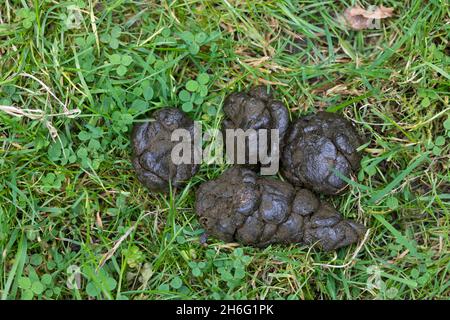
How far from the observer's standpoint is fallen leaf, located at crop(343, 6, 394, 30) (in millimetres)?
5074

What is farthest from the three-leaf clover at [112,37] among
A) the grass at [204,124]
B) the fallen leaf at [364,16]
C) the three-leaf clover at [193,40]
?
the fallen leaf at [364,16]

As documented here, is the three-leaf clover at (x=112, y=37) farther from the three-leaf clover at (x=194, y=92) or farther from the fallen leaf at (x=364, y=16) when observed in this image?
the fallen leaf at (x=364, y=16)

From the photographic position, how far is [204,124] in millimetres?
4988

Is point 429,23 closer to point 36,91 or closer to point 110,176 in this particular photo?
point 110,176

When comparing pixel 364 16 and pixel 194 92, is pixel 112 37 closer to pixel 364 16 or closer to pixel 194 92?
pixel 194 92

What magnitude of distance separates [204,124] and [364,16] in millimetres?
1625

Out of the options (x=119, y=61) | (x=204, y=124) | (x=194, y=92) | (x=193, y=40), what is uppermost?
(x=193, y=40)

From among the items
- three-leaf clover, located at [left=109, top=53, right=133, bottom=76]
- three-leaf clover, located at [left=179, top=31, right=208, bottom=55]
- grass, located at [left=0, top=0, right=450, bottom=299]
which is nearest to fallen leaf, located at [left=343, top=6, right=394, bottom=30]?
grass, located at [left=0, top=0, right=450, bottom=299]

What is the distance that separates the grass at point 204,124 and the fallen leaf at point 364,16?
0.07 m

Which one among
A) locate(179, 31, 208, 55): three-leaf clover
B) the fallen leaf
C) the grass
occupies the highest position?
the fallen leaf

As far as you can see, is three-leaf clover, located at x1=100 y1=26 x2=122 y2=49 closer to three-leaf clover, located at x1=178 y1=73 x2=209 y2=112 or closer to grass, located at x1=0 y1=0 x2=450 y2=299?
grass, located at x1=0 y1=0 x2=450 y2=299

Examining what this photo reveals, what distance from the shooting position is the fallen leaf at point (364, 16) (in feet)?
16.6

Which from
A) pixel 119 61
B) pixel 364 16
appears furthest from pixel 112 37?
pixel 364 16

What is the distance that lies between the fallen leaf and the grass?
0.07 m
